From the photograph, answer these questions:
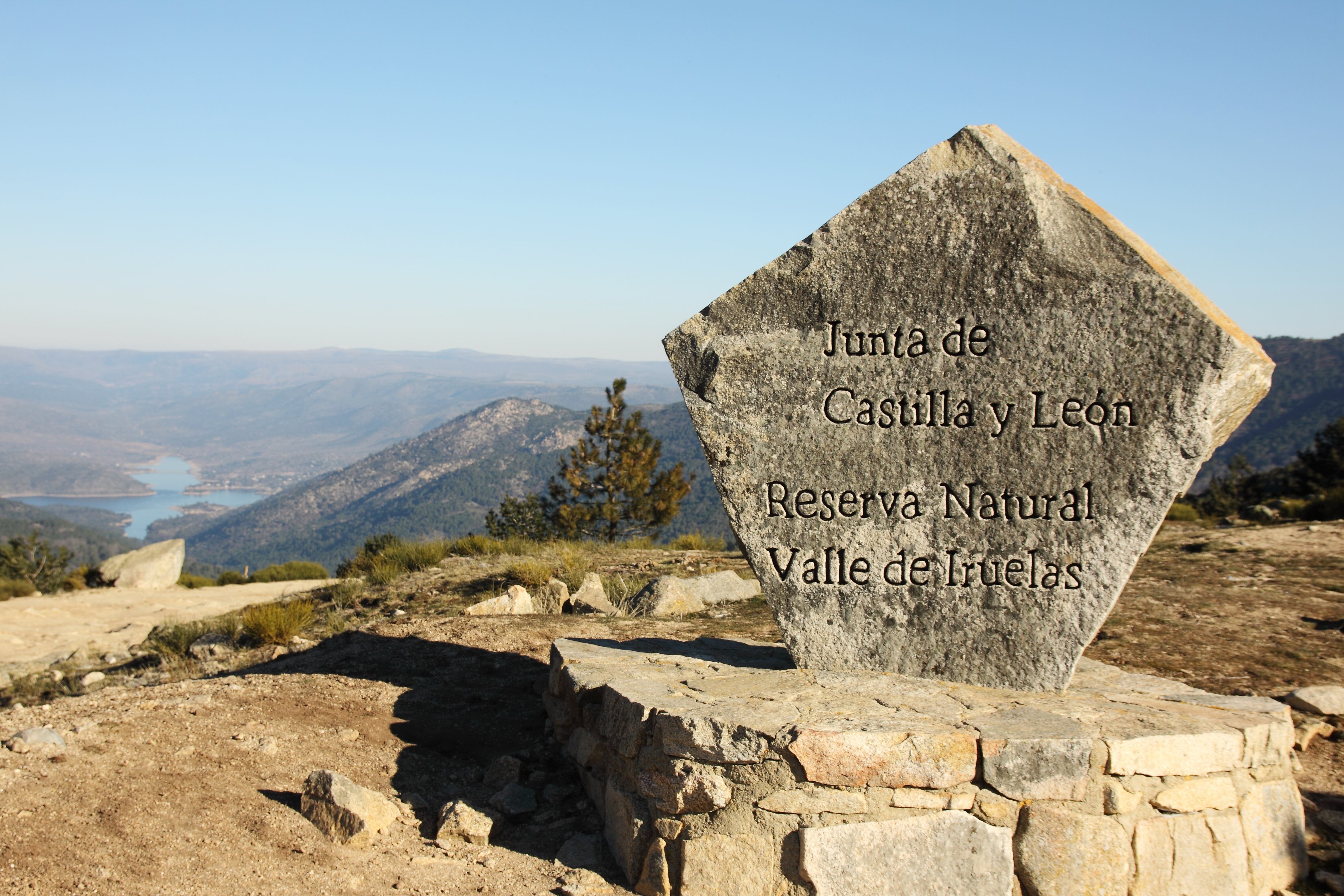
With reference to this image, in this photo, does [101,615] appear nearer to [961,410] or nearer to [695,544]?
[695,544]

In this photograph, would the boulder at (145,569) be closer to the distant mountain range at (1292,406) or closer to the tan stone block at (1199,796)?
the tan stone block at (1199,796)

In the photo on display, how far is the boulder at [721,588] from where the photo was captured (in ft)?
25.9

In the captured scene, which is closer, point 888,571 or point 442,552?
point 888,571

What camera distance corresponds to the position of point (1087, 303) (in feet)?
12.5

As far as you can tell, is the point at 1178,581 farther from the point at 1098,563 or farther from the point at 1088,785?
the point at 1088,785

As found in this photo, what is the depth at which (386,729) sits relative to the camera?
5.03 meters

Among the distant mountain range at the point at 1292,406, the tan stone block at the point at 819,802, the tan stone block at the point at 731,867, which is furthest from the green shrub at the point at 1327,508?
the distant mountain range at the point at 1292,406

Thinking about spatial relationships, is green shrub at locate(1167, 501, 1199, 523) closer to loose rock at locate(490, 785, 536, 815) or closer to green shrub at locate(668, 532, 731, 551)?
green shrub at locate(668, 532, 731, 551)

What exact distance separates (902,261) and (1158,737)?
227 cm

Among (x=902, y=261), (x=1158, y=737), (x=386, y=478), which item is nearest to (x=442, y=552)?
(x=902, y=261)

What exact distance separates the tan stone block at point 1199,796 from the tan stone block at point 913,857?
26.1 inches

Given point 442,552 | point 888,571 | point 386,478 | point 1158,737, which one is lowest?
point 386,478

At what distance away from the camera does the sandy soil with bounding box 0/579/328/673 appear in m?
9.13

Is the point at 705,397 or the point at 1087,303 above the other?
the point at 1087,303
